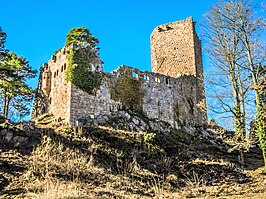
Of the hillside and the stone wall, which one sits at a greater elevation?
the stone wall

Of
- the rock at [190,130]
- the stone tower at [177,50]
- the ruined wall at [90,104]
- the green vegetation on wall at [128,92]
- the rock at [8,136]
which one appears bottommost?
the rock at [8,136]

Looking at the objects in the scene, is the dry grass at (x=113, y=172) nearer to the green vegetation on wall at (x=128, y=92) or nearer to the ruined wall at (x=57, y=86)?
the ruined wall at (x=57, y=86)

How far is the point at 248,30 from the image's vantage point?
56.0 ft

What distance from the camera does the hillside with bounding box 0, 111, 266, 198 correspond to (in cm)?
1273

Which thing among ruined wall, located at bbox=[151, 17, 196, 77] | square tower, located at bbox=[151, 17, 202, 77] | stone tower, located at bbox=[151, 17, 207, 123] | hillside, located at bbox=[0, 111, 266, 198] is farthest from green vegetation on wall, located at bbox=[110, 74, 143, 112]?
ruined wall, located at bbox=[151, 17, 196, 77]

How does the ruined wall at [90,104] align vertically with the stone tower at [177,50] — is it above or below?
below

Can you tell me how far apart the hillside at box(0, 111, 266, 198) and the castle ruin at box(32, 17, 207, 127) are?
103 centimetres

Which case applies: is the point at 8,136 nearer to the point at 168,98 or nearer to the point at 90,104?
the point at 90,104

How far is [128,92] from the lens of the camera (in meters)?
23.1

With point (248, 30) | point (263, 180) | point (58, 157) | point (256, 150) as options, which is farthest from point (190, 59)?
point (58, 157)

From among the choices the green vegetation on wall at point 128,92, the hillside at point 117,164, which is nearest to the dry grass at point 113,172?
the hillside at point 117,164

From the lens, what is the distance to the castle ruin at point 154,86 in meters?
20.8

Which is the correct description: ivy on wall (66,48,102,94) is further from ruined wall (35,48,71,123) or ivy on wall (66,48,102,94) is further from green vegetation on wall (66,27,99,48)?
green vegetation on wall (66,27,99,48)

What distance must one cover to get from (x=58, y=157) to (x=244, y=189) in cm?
743
